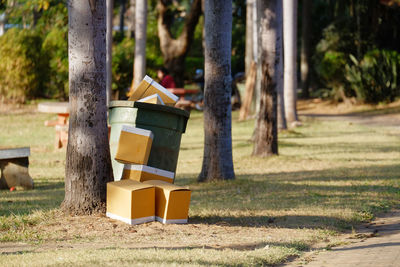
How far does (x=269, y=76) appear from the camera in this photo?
14023mm

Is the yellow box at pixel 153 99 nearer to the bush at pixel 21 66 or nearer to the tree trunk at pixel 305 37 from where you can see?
the bush at pixel 21 66

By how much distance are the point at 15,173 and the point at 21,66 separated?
18.4 meters

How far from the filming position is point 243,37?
41281mm

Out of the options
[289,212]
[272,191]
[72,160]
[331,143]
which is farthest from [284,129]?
[72,160]

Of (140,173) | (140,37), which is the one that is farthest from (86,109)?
(140,37)

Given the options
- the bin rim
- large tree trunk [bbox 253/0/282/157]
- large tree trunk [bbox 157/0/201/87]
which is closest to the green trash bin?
the bin rim

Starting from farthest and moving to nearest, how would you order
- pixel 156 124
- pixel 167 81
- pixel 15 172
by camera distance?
pixel 167 81
pixel 15 172
pixel 156 124

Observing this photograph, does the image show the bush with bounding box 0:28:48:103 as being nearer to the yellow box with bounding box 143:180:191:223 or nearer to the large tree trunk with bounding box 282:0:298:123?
the large tree trunk with bounding box 282:0:298:123

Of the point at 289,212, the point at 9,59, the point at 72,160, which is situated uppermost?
the point at 9,59

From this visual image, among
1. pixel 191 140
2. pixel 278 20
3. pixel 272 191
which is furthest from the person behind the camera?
pixel 191 140

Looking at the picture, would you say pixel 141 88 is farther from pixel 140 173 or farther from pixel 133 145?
pixel 140 173

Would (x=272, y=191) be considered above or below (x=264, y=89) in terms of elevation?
below

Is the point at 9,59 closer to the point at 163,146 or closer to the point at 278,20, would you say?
the point at 278,20

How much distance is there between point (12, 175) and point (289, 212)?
4.45m
